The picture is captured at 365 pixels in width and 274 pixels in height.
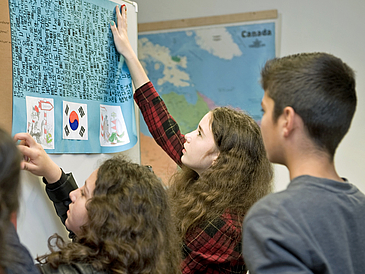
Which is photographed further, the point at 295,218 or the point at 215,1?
the point at 215,1

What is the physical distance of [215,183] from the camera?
1.20m

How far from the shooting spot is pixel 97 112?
1.24 m

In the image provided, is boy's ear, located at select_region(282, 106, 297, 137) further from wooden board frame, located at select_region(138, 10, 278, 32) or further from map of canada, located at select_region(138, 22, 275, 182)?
wooden board frame, located at select_region(138, 10, 278, 32)

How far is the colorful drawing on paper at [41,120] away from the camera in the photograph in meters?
1.02

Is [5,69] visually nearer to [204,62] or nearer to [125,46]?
[125,46]

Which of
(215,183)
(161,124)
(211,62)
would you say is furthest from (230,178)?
(211,62)

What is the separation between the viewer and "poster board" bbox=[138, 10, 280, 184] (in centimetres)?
232

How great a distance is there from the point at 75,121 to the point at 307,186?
30.1 inches

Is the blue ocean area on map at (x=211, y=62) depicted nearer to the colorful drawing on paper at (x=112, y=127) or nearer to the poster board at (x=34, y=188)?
the colorful drawing on paper at (x=112, y=127)

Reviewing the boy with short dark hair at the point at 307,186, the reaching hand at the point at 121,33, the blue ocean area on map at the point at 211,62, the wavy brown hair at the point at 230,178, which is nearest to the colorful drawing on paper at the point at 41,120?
the reaching hand at the point at 121,33

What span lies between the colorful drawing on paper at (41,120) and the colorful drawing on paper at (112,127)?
214mm

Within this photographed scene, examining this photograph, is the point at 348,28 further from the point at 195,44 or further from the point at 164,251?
the point at 164,251

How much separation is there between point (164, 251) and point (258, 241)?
0.29 meters

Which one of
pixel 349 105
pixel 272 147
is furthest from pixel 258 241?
pixel 349 105
